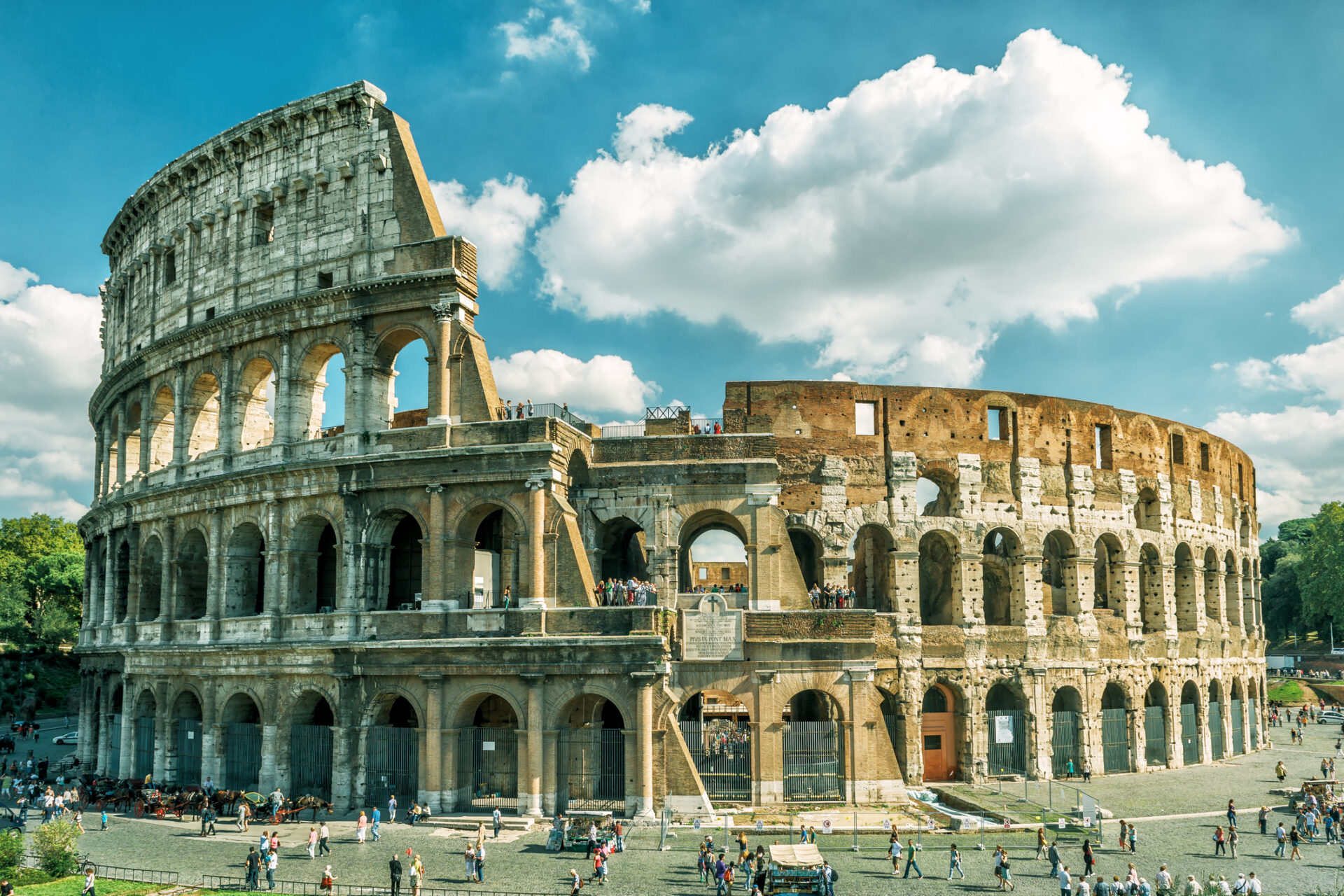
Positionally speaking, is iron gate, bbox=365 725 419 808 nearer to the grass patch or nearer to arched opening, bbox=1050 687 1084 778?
arched opening, bbox=1050 687 1084 778

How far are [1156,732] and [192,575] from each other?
36891 mm

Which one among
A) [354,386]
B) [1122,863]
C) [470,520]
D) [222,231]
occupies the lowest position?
[1122,863]

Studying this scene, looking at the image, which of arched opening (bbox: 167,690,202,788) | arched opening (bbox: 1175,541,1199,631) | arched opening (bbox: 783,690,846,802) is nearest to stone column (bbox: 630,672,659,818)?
arched opening (bbox: 783,690,846,802)

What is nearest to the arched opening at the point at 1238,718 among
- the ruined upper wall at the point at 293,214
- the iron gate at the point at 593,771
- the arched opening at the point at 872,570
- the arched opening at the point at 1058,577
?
the arched opening at the point at 1058,577

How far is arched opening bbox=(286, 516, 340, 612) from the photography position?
32625 mm

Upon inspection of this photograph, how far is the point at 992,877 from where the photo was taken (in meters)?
23.8

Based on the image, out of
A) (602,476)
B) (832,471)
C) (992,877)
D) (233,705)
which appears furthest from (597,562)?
(992,877)

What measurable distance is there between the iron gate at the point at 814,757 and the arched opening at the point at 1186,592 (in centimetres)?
2089

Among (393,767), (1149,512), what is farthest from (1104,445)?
(393,767)

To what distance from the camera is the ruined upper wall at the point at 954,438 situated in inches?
1428

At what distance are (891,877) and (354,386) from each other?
20819 millimetres

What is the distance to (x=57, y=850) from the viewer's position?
2361 cm

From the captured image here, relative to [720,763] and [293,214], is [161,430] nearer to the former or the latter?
[293,214]

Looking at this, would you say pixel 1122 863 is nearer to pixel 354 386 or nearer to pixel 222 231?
pixel 354 386
